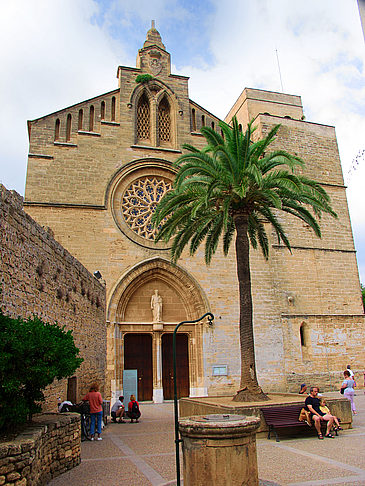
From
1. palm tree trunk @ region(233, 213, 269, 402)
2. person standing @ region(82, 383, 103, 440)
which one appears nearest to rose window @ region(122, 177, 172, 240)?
palm tree trunk @ region(233, 213, 269, 402)

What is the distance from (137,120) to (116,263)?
7190 mm

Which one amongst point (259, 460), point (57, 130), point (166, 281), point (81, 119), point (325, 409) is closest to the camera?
point (259, 460)

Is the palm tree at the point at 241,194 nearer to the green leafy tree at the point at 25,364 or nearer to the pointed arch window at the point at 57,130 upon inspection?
the green leafy tree at the point at 25,364

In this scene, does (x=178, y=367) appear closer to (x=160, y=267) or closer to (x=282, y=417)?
(x=160, y=267)

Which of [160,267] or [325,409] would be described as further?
[160,267]

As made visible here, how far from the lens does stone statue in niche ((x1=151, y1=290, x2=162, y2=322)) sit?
17.3 meters

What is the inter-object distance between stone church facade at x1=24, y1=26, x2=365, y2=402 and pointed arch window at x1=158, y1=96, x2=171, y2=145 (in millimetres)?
65

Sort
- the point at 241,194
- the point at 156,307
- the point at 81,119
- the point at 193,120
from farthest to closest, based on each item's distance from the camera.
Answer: the point at 193,120
the point at 81,119
the point at 156,307
the point at 241,194

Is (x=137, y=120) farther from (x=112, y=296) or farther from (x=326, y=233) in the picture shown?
(x=326, y=233)

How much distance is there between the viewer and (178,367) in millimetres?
17547

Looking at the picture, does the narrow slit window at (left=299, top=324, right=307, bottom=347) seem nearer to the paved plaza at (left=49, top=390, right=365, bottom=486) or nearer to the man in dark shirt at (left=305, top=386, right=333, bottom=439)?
the paved plaza at (left=49, top=390, right=365, bottom=486)

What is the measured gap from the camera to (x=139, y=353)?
1731cm

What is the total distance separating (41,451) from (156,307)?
12.2m

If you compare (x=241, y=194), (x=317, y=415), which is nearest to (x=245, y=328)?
(x=317, y=415)
